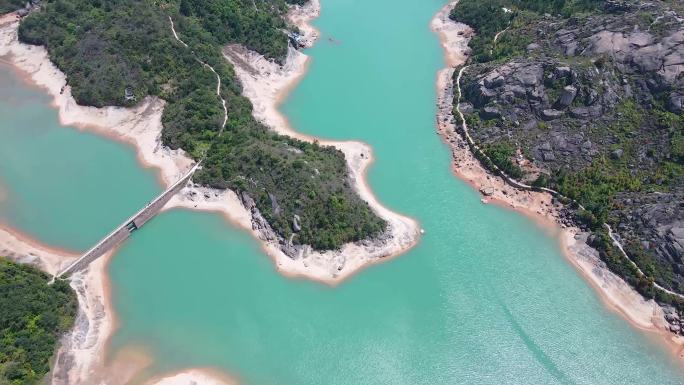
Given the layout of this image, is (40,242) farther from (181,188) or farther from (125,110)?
(125,110)

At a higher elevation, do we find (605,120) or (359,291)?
(605,120)

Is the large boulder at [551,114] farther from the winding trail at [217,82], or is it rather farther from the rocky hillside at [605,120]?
the winding trail at [217,82]

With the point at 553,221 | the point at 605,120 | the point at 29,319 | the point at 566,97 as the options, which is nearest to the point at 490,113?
the point at 566,97

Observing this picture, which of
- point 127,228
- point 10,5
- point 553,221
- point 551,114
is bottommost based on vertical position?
point 10,5

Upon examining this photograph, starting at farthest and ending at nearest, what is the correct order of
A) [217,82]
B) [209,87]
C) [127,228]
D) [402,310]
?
1. [217,82]
2. [209,87]
3. [127,228]
4. [402,310]

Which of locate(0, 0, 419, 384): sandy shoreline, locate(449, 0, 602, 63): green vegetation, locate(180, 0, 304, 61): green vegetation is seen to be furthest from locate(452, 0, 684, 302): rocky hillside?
locate(180, 0, 304, 61): green vegetation

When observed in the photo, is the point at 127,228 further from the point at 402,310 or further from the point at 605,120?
the point at 605,120

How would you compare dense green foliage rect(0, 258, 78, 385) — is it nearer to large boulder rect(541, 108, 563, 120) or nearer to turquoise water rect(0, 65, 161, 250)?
turquoise water rect(0, 65, 161, 250)
